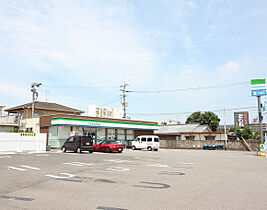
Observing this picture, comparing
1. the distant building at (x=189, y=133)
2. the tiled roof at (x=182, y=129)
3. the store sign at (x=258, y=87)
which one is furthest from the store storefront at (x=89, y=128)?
the store sign at (x=258, y=87)

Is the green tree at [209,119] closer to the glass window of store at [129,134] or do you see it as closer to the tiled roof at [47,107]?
the glass window of store at [129,134]

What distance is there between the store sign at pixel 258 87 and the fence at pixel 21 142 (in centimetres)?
2635

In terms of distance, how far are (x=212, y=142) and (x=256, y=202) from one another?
3915 centimetres

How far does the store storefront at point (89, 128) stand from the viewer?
3625 centimetres

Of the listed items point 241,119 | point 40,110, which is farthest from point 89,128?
point 241,119

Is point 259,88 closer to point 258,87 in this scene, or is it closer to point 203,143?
point 258,87

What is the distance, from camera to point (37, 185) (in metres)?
9.22

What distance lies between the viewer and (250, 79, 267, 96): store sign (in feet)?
106

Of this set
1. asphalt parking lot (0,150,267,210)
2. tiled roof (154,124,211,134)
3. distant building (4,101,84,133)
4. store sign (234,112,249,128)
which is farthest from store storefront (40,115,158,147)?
store sign (234,112,249,128)

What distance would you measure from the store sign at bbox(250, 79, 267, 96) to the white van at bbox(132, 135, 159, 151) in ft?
44.4

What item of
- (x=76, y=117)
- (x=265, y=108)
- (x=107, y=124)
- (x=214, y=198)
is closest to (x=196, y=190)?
(x=214, y=198)

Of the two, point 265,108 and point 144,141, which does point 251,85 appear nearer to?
point 265,108

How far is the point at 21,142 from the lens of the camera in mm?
31375

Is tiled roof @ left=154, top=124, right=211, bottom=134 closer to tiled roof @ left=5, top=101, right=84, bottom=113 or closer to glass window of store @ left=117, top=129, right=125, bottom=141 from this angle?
glass window of store @ left=117, top=129, right=125, bottom=141
